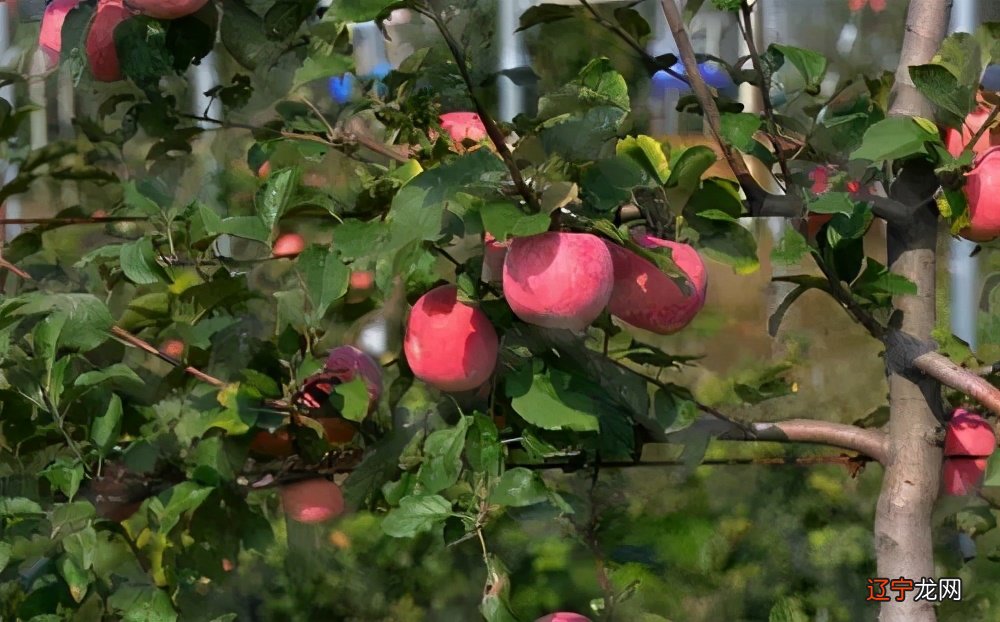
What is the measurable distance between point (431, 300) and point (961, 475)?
15.6 inches

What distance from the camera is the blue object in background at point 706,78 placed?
2.22 ft

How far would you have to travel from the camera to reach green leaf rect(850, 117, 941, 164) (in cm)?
55

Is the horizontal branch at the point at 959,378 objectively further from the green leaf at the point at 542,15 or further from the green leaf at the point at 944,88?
the green leaf at the point at 542,15

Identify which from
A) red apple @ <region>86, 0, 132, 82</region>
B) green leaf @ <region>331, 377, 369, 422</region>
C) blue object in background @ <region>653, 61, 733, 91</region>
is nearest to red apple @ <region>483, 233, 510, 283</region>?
green leaf @ <region>331, 377, 369, 422</region>

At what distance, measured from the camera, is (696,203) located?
0.58 metres

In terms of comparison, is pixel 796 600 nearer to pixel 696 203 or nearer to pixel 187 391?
pixel 696 203

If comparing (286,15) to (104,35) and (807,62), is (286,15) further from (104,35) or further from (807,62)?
(807,62)

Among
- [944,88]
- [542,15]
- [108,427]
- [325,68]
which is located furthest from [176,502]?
[944,88]

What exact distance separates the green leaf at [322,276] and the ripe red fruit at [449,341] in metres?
0.05

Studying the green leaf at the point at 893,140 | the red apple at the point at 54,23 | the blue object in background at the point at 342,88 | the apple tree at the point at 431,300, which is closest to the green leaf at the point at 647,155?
the apple tree at the point at 431,300

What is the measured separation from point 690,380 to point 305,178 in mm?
308

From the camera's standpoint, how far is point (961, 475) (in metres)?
0.68

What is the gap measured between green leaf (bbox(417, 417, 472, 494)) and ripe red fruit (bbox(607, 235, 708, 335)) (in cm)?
11

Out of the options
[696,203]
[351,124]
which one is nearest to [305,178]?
[351,124]
